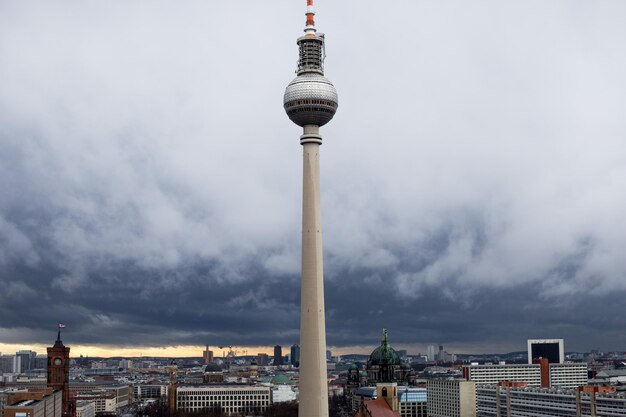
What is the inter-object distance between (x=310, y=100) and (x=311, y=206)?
16941 millimetres

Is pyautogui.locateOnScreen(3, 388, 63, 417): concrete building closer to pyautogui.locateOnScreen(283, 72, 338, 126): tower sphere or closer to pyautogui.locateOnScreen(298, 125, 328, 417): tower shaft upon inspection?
pyautogui.locateOnScreen(298, 125, 328, 417): tower shaft

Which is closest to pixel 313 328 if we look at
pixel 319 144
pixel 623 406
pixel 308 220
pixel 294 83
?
pixel 308 220

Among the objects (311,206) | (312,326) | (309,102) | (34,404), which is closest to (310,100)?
(309,102)

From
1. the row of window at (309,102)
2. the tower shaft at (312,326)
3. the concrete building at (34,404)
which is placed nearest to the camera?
the concrete building at (34,404)

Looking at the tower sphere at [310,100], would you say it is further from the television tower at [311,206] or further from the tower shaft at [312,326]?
the tower shaft at [312,326]

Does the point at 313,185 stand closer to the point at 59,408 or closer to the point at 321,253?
the point at 321,253

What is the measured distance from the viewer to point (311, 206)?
146 m

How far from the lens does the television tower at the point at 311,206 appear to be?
14250 centimetres

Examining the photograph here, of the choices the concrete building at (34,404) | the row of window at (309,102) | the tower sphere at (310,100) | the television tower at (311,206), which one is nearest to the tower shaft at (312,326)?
the television tower at (311,206)

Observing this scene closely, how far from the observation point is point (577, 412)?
19275cm

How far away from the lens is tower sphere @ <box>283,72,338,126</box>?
15100 cm

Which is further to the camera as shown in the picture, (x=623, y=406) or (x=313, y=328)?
(x=623, y=406)

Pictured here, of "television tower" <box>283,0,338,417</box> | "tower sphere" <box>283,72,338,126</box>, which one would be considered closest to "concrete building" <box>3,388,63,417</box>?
"television tower" <box>283,0,338,417</box>

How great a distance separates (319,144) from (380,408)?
60.4 m
